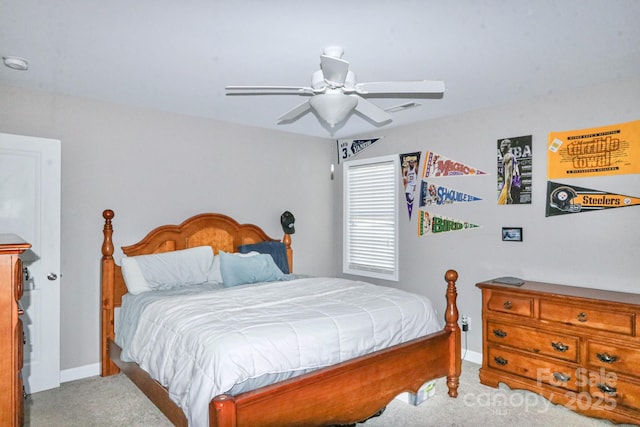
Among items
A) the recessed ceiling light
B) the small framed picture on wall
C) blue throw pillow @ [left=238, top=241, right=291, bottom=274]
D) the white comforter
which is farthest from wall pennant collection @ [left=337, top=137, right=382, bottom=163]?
the recessed ceiling light

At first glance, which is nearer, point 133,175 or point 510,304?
point 510,304

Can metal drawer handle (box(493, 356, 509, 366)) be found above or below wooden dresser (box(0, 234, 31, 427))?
below

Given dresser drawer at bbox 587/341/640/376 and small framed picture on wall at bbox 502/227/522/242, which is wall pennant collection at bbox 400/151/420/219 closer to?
small framed picture on wall at bbox 502/227/522/242

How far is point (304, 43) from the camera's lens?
2365 millimetres

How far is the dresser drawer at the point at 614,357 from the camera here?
2.64 meters

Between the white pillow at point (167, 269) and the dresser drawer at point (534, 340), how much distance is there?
2.66 meters

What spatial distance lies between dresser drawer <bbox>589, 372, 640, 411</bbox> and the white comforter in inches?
45.2

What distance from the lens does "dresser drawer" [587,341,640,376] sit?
264 cm

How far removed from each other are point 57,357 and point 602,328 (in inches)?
164

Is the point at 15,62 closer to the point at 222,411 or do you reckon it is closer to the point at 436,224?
the point at 222,411

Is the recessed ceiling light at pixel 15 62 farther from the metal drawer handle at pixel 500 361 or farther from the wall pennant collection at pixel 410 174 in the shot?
the metal drawer handle at pixel 500 361

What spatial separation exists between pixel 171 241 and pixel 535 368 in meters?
3.41

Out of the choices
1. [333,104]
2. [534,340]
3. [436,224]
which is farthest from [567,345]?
[333,104]

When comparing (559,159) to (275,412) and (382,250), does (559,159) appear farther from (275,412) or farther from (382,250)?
(275,412)
